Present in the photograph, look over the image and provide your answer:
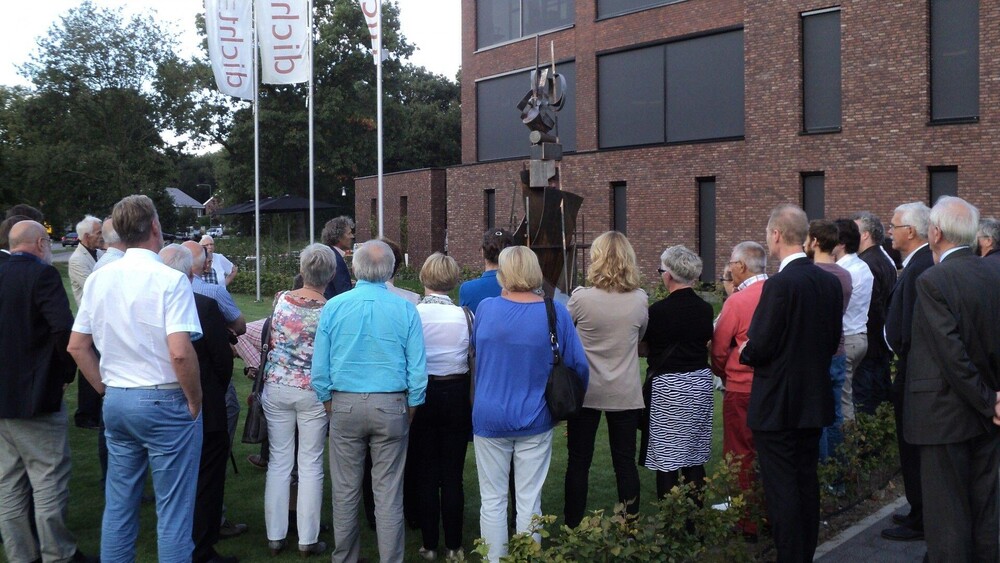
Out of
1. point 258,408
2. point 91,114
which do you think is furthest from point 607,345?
point 91,114

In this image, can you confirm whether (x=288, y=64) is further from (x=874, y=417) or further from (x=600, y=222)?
(x=874, y=417)

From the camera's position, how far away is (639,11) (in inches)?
995

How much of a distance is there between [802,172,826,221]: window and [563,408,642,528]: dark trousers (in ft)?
55.8

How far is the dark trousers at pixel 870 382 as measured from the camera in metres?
7.68

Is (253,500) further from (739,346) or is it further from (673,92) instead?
(673,92)

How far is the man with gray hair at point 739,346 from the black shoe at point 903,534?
0.98 m

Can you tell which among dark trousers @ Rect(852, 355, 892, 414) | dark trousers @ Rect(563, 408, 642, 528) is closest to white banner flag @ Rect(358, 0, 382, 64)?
dark trousers @ Rect(852, 355, 892, 414)

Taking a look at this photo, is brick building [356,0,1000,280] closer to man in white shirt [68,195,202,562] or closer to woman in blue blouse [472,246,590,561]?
woman in blue blouse [472,246,590,561]

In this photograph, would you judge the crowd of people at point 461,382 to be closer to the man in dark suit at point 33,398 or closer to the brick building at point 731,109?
the man in dark suit at point 33,398

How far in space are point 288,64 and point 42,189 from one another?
33203 millimetres

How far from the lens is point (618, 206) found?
26.7m

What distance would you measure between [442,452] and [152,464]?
1.76 metres

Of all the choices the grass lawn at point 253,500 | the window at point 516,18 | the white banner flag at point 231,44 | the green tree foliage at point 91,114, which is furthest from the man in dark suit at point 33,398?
the green tree foliage at point 91,114

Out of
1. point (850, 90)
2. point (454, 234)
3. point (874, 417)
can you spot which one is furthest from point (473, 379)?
point (454, 234)
